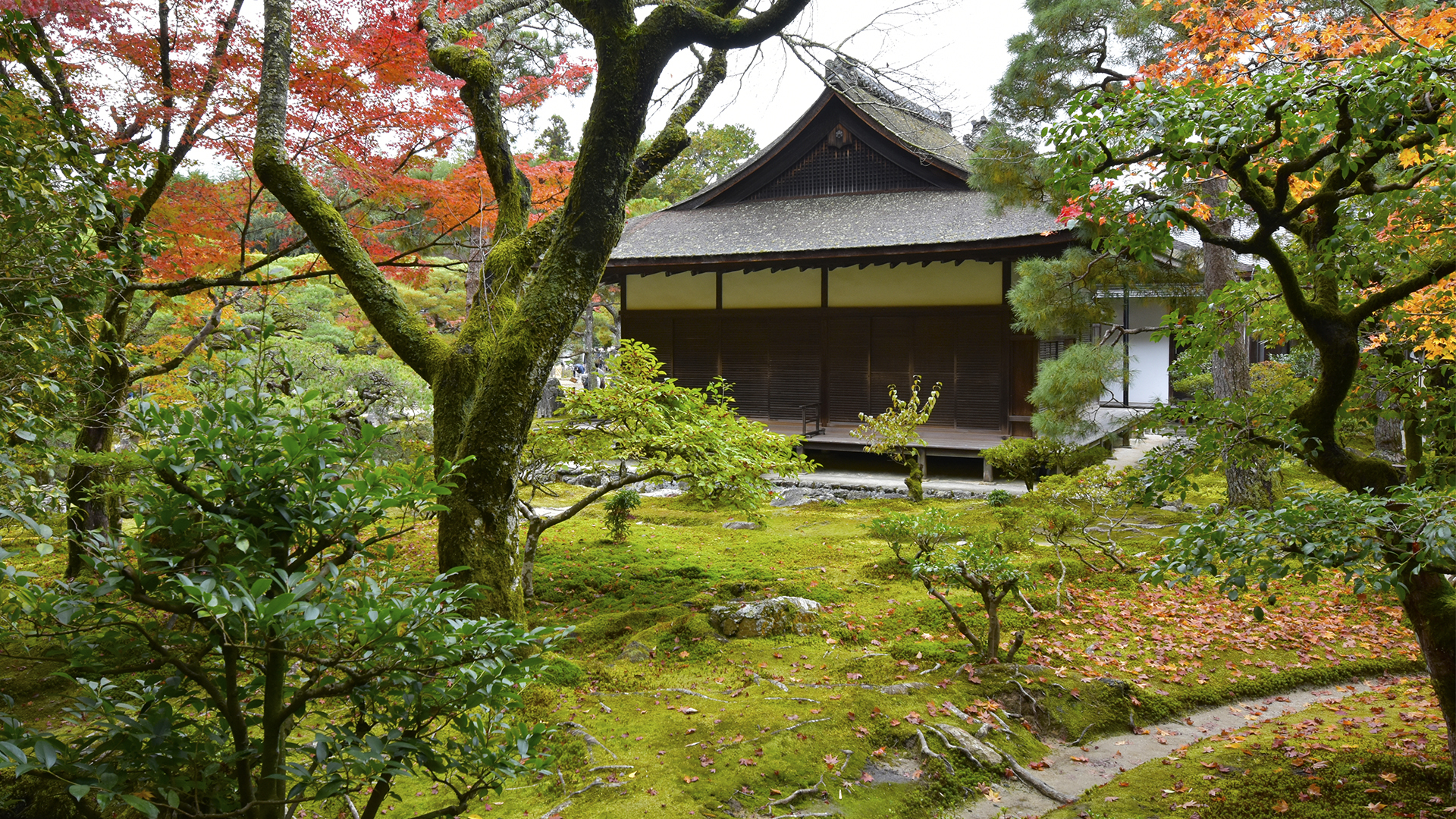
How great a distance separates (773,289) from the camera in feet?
50.0

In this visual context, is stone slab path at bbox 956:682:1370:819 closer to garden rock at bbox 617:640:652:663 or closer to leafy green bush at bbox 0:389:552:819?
garden rock at bbox 617:640:652:663

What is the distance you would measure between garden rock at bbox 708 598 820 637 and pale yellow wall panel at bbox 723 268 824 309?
9.68 meters

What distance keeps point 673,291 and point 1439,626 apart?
13841mm

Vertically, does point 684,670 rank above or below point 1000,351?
below

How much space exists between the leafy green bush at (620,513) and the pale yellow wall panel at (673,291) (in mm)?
7750

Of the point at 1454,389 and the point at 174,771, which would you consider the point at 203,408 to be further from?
the point at 1454,389

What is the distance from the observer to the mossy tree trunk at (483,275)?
4.92m

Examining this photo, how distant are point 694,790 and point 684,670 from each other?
57.5 inches

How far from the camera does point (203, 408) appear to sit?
167 centimetres

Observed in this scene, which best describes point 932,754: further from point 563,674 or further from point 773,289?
point 773,289

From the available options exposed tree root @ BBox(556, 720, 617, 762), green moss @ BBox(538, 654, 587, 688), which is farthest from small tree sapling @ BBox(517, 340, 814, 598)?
exposed tree root @ BBox(556, 720, 617, 762)

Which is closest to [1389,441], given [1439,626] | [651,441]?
[1439,626]

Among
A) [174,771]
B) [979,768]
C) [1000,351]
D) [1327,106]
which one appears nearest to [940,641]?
[979,768]

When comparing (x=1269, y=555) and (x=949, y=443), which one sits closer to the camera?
(x=1269, y=555)
